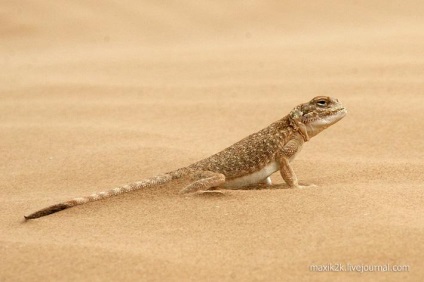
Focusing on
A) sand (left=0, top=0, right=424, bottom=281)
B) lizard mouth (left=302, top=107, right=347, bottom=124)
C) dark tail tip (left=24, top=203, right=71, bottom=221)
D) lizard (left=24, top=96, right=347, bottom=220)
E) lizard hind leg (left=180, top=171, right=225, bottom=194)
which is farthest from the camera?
lizard mouth (left=302, top=107, right=347, bottom=124)

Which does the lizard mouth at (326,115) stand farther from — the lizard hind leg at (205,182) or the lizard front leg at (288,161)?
the lizard hind leg at (205,182)

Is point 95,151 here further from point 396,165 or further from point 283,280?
point 283,280

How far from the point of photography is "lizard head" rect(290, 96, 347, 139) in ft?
15.6

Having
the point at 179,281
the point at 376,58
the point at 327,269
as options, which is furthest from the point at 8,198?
the point at 376,58

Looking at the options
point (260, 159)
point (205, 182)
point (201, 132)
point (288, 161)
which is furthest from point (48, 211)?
point (201, 132)

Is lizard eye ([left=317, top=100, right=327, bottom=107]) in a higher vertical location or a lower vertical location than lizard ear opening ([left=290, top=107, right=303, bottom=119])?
higher

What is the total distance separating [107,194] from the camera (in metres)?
4.29

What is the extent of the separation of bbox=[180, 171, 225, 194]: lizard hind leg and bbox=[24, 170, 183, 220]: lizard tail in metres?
0.15

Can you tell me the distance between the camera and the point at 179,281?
10.2ft

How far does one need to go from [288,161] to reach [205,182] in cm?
57

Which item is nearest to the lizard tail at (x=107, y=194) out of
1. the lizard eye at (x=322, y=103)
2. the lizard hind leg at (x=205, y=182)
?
the lizard hind leg at (x=205, y=182)

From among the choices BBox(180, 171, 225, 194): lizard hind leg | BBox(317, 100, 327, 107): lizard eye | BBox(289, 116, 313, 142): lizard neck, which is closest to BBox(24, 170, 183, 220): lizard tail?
BBox(180, 171, 225, 194): lizard hind leg

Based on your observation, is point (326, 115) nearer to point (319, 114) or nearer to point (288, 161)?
point (319, 114)

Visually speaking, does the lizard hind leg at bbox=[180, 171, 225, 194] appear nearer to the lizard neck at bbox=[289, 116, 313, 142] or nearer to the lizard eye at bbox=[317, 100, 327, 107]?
the lizard neck at bbox=[289, 116, 313, 142]
